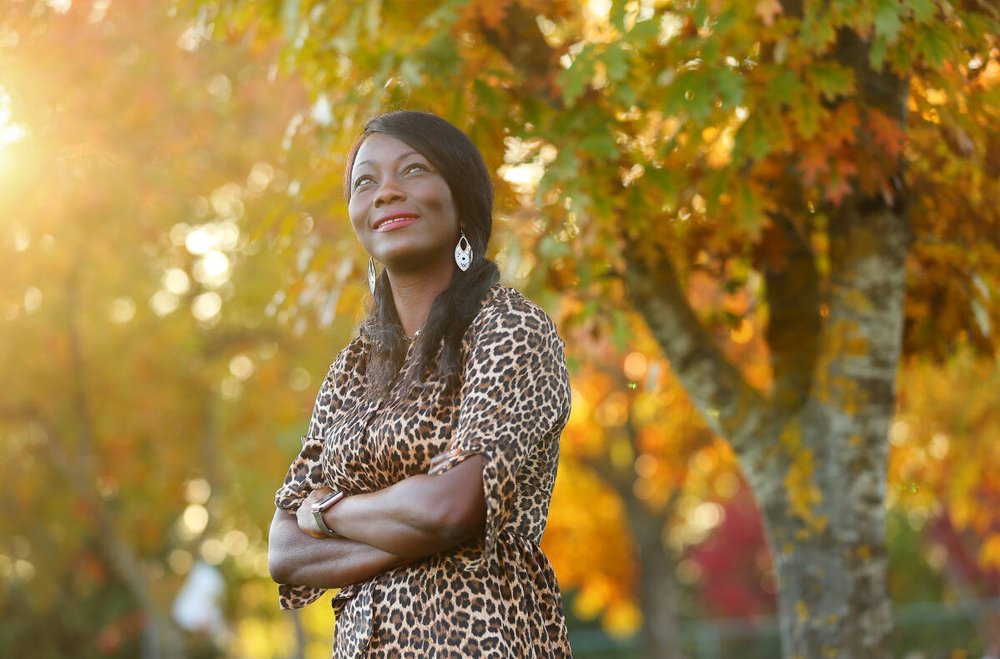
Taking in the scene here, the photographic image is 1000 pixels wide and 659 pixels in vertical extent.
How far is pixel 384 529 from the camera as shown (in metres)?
2.68

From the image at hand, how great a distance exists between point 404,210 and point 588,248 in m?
2.82

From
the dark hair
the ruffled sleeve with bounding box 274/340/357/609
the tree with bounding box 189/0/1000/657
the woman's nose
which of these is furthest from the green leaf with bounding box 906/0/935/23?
the ruffled sleeve with bounding box 274/340/357/609

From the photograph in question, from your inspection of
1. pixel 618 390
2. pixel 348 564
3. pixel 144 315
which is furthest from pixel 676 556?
pixel 348 564

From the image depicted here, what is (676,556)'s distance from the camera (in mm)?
30703

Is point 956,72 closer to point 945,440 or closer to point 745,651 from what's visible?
point 945,440

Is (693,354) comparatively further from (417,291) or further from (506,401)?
(506,401)

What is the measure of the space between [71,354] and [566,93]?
9950mm

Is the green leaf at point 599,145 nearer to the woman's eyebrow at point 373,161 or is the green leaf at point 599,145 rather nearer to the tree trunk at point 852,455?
the tree trunk at point 852,455

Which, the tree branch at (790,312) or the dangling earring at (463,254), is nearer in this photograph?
the dangling earring at (463,254)

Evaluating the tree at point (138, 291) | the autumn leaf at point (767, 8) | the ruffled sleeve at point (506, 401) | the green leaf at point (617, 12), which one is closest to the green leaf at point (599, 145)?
the green leaf at point (617, 12)

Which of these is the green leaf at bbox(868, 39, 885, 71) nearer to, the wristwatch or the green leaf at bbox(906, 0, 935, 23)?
the green leaf at bbox(906, 0, 935, 23)

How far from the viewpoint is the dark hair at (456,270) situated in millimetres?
2838

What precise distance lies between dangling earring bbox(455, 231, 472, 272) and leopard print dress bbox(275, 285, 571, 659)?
0.10 meters

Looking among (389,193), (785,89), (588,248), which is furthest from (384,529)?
(588,248)
